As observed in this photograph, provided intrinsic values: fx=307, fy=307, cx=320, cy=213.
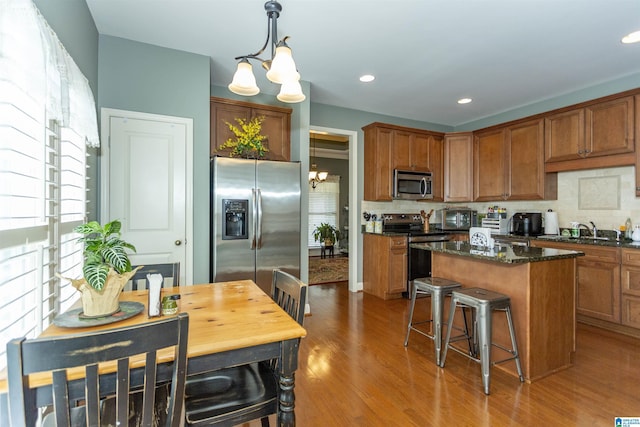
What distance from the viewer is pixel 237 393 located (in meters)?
1.39

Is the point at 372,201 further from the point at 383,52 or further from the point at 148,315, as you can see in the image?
the point at 148,315

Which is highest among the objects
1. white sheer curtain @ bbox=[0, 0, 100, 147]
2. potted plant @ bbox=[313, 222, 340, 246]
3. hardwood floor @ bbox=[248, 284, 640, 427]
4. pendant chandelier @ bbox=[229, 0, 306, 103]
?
pendant chandelier @ bbox=[229, 0, 306, 103]

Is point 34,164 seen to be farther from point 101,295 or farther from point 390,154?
point 390,154

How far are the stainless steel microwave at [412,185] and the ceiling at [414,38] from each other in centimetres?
128

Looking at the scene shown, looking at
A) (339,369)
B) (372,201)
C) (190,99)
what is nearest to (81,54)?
(190,99)

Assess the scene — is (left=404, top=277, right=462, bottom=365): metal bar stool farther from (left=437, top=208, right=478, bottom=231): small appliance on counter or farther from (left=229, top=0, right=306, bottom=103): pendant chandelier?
(left=437, top=208, right=478, bottom=231): small appliance on counter

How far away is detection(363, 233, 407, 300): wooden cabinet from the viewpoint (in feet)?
14.2

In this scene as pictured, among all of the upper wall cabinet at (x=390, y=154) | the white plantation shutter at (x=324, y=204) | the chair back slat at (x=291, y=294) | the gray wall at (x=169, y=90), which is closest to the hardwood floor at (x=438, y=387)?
the chair back slat at (x=291, y=294)

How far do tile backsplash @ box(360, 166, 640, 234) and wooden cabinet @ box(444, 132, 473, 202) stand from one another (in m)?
Result: 0.88

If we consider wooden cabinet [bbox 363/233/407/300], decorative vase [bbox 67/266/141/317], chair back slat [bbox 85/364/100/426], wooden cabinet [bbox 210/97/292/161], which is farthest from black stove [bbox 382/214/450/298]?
chair back slat [bbox 85/364/100/426]

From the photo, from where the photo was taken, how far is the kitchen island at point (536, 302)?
7.36 ft

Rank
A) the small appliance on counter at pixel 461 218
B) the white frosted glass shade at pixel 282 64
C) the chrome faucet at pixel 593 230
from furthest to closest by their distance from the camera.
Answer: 1. the small appliance on counter at pixel 461 218
2. the chrome faucet at pixel 593 230
3. the white frosted glass shade at pixel 282 64

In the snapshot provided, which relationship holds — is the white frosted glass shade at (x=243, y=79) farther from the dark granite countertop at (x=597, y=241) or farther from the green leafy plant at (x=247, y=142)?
the dark granite countertop at (x=597, y=241)

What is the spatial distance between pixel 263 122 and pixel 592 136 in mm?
3894
